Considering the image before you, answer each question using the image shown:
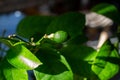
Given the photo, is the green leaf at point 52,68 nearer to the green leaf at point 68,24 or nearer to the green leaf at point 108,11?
the green leaf at point 68,24

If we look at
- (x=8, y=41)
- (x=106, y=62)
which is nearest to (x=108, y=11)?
(x=106, y=62)

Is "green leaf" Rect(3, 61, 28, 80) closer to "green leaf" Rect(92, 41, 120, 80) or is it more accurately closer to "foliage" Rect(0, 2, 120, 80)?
"foliage" Rect(0, 2, 120, 80)

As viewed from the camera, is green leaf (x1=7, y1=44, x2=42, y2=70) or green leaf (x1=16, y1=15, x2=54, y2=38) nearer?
green leaf (x1=7, y1=44, x2=42, y2=70)

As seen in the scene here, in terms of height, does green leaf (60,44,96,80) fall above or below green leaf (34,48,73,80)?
below

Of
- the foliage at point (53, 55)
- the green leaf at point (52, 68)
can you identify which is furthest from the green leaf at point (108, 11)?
the green leaf at point (52, 68)

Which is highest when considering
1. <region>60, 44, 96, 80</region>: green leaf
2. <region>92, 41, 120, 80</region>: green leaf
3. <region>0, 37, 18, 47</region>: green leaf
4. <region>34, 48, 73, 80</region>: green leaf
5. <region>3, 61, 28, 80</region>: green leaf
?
<region>0, 37, 18, 47</region>: green leaf

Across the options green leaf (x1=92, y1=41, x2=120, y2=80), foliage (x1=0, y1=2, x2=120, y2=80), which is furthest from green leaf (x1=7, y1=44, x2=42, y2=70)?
green leaf (x1=92, y1=41, x2=120, y2=80)

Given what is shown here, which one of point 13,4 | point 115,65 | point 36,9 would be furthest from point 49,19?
point 36,9
